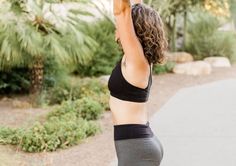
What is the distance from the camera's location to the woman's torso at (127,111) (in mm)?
3033

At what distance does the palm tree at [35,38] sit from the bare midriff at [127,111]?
5999mm

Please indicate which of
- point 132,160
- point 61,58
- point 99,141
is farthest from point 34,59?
point 132,160

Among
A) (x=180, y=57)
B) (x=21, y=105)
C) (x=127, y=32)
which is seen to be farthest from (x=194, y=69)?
(x=127, y=32)

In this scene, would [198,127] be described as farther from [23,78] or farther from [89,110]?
[23,78]

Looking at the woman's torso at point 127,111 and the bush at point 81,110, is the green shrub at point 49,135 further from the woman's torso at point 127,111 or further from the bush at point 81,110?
the woman's torso at point 127,111

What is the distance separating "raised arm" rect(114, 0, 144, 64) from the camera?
9.59ft

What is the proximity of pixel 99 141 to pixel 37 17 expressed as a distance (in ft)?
10.4

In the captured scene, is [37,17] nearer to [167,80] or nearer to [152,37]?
[167,80]

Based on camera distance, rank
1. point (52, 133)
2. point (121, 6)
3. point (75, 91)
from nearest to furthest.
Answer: point (121, 6), point (52, 133), point (75, 91)

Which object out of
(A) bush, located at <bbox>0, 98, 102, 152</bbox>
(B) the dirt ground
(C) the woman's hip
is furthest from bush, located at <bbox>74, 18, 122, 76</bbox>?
(C) the woman's hip

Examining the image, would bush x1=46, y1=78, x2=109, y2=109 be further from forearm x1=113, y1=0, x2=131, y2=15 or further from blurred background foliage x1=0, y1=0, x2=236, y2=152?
forearm x1=113, y1=0, x2=131, y2=15

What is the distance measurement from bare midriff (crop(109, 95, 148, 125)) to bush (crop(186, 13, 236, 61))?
12701mm

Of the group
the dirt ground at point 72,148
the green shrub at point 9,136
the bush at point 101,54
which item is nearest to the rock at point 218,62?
the bush at point 101,54

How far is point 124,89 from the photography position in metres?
3.00
